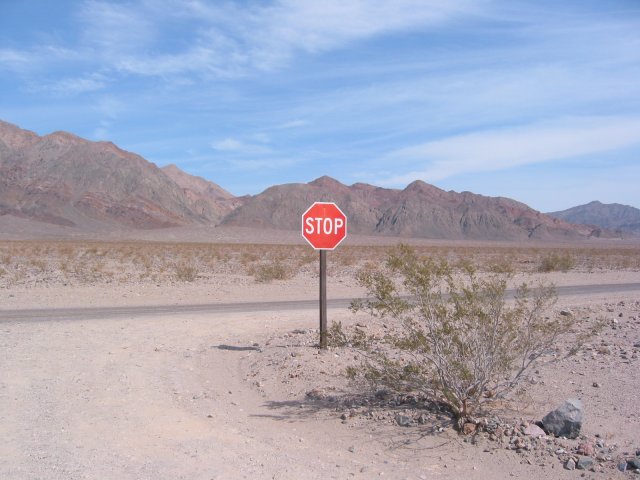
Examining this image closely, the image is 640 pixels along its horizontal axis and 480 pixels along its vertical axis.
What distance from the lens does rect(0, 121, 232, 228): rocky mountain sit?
474 feet

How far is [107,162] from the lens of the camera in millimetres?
164750

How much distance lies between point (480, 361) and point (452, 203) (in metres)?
178

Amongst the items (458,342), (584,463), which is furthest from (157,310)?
(584,463)

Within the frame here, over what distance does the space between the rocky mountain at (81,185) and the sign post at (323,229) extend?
136644mm

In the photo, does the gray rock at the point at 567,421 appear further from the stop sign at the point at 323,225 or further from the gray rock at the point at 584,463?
the stop sign at the point at 323,225

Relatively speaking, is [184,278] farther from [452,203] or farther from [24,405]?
[452,203]

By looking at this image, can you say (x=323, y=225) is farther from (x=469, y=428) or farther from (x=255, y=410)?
(x=469, y=428)

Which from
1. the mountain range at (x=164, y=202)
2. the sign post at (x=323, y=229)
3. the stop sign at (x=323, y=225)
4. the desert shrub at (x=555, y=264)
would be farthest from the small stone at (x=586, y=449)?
the mountain range at (x=164, y=202)

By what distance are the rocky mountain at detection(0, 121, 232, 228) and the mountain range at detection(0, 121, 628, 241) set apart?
22 centimetres

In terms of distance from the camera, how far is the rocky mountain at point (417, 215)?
16675 cm

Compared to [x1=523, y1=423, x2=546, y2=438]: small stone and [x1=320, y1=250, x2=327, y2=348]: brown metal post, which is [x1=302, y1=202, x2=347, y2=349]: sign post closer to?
[x1=320, y1=250, x2=327, y2=348]: brown metal post

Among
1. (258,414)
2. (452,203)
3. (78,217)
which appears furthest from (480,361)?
(452,203)

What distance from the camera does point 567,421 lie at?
6812 mm

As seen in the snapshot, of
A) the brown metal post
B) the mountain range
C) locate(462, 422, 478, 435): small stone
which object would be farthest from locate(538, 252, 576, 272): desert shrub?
the mountain range
